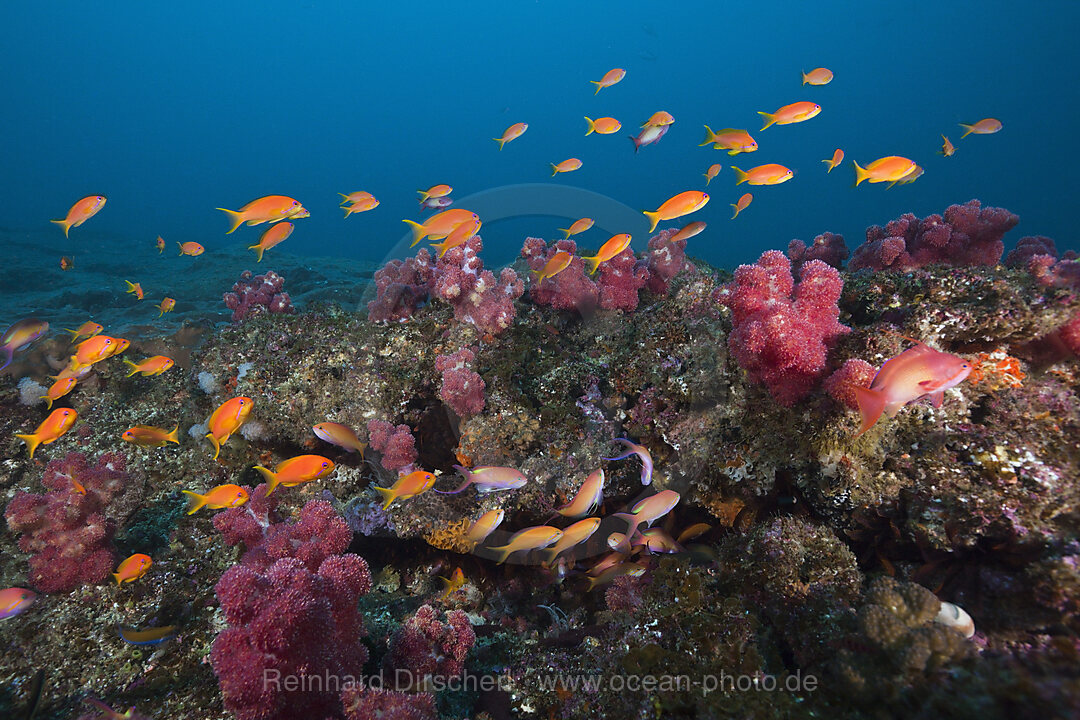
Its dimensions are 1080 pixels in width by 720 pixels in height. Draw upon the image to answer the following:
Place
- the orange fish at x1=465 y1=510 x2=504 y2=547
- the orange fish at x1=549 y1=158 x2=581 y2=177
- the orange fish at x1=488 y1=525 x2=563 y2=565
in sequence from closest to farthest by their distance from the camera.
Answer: the orange fish at x1=488 y1=525 x2=563 y2=565 < the orange fish at x1=465 y1=510 x2=504 y2=547 < the orange fish at x1=549 y1=158 x2=581 y2=177

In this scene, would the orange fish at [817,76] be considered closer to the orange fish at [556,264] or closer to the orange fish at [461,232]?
the orange fish at [556,264]

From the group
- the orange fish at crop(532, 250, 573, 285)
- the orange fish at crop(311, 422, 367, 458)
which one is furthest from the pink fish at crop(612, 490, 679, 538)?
the orange fish at crop(532, 250, 573, 285)

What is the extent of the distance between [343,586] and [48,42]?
18856 centimetres

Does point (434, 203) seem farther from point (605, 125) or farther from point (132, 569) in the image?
point (132, 569)

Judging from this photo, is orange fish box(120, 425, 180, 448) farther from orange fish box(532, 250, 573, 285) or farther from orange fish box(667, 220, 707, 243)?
orange fish box(667, 220, 707, 243)

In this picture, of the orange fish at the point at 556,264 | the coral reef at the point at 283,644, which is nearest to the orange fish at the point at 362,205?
the orange fish at the point at 556,264

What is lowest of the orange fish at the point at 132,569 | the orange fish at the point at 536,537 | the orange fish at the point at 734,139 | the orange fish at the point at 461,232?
the orange fish at the point at 132,569

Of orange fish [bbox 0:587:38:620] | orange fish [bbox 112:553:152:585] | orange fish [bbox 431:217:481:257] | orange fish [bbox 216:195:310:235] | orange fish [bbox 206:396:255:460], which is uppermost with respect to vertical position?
orange fish [bbox 216:195:310:235]

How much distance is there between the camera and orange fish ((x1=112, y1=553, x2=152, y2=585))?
343 centimetres

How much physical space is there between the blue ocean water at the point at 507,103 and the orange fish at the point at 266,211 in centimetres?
6764

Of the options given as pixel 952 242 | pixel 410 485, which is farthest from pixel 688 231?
pixel 410 485

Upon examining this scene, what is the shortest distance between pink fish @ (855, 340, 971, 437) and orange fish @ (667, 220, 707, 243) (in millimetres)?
3497

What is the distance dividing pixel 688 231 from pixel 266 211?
4945 mm

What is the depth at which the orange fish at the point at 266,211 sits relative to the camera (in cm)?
448
